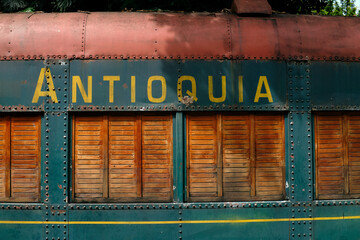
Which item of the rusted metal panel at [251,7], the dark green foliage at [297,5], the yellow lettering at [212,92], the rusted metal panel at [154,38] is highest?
the dark green foliage at [297,5]

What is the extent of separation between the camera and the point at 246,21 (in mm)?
3850

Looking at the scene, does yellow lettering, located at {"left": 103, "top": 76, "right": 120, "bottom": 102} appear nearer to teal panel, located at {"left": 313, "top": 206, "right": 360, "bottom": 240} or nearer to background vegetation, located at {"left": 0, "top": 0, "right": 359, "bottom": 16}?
teal panel, located at {"left": 313, "top": 206, "right": 360, "bottom": 240}

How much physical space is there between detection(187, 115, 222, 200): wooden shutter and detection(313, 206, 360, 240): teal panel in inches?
46.6

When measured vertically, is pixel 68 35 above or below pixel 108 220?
above

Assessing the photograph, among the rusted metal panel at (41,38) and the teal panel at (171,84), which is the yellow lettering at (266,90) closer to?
the teal panel at (171,84)

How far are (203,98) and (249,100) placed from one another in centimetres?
52

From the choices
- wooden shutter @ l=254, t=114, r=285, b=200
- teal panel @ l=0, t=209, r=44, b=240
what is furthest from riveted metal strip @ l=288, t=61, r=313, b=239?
teal panel @ l=0, t=209, r=44, b=240

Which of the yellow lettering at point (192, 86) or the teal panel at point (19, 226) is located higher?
the yellow lettering at point (192, 86)

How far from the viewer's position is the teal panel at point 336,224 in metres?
3.65

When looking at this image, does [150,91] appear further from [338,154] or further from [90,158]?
[338,154]

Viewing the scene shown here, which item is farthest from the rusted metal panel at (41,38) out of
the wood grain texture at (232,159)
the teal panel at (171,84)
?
the wood grain texture at (232,159)

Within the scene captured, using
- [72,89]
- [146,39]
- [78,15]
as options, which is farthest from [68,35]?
[146,39]

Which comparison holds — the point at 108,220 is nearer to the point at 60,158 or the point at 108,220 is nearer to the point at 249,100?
the point at 60,158

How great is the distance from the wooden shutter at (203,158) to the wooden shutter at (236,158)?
91 millimetres
